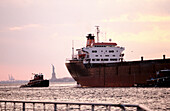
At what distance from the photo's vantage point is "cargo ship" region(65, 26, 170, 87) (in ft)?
199

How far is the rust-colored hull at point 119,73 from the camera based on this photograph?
Answer: 197ft

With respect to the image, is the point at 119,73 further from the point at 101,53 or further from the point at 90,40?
the point at 90,40

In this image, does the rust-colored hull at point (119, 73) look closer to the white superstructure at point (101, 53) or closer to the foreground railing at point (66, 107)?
the white superstructure at point (101, 53)

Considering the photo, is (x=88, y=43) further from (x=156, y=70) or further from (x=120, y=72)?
(x=156, y=70)

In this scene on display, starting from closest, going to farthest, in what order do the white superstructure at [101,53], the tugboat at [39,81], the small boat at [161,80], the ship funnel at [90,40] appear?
the small boat at [161,80] < the white superstructure at [101,53] < the ship funnel at [90,40] < the tugboat at [39,81]

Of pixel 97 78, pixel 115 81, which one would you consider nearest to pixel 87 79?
pixel 97 78

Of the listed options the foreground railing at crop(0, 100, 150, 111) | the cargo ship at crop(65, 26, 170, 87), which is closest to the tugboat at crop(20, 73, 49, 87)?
the cargo ship at crop(65, 26, 170, 87)

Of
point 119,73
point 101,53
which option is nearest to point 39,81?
point 101,53

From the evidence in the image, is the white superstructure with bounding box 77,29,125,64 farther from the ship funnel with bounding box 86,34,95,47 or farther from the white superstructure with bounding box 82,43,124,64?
the ship funnel with bounding box 86,34,95,47

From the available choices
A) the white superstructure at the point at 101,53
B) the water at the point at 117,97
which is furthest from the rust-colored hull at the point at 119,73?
the water at the point at 117,97

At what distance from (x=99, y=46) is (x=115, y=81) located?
12363 mm

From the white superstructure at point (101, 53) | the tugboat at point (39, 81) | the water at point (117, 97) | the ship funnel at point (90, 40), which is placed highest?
the ship funnel at point (90, 40)

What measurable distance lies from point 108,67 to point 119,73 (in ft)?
10.4

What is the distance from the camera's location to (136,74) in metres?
61.8
